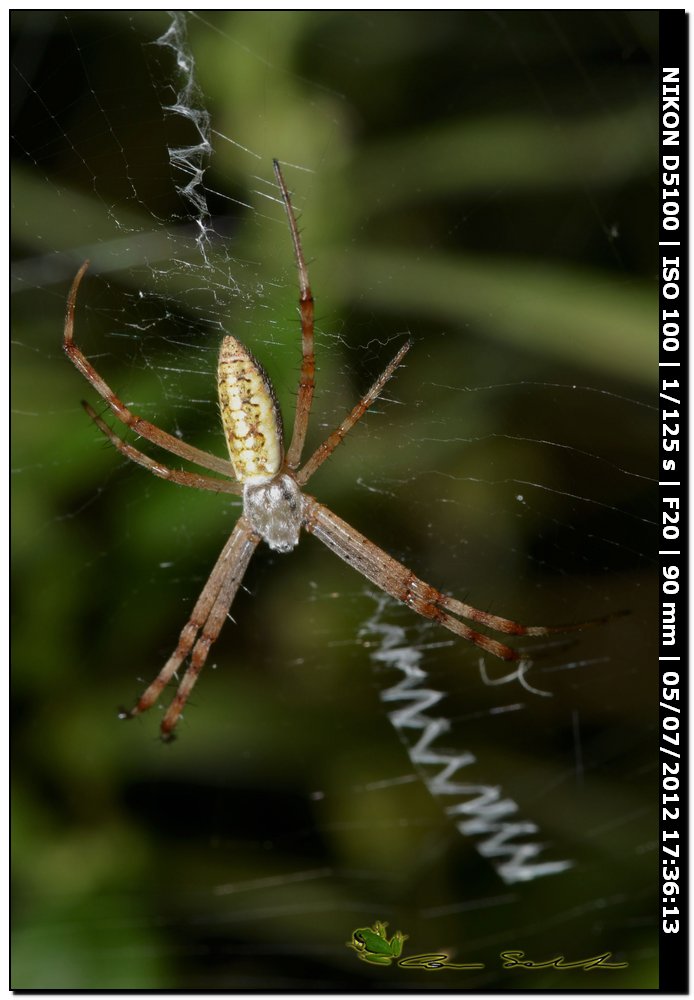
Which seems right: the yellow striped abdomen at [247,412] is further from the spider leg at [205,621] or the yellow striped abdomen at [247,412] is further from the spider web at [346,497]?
the spider leg at [205,621]

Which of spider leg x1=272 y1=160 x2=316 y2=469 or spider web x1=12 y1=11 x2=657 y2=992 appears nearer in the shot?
spider leg x1=272 y1=160 x2=316 y2=469

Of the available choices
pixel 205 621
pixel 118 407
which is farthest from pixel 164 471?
pixel 205 621

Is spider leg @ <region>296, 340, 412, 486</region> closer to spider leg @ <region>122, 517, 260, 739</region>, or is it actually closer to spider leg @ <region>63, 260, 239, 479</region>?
spider leg @ <region>63, 260, 239, 479</region>

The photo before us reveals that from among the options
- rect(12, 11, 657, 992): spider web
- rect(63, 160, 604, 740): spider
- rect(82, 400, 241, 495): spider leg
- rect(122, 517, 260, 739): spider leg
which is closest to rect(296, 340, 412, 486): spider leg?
rect(63, 160, 604, 740): spider

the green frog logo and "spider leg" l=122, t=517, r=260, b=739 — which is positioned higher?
"spider leg" l=122, t=517, r=260, b=739

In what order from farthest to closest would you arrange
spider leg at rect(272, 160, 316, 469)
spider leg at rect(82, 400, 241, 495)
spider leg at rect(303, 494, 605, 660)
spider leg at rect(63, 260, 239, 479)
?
spider leg at rect(303, 494, 605, 660)
spider leg at rect(82, 400, 241, 495)
spider leg at rect(63, 260, 239, 479)
spider leg at rect(272, 160, 316, 469)

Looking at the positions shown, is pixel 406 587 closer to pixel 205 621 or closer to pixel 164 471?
pixel 205 621

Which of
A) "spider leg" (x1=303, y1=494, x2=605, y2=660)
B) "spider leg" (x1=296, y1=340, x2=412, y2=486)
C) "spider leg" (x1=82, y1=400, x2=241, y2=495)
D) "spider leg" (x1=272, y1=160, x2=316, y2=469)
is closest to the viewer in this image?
"spider leg" (x1=272, y1=160, x2=316, y2=469)
